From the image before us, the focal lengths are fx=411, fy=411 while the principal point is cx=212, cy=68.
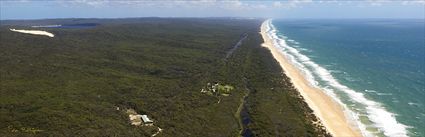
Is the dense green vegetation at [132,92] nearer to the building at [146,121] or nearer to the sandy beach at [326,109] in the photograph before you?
the building at [146,121]

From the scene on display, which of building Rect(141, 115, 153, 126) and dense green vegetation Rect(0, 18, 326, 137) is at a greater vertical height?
dense green vegetation Rect(0, 18, 326, 137)

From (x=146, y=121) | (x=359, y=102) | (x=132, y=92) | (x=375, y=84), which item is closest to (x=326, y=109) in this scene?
(x=359, y=102)

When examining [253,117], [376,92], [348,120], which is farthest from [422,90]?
[253,117]

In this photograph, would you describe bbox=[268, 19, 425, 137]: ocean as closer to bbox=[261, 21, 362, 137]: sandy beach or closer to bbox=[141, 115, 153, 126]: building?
bbox=[261, 21, 362, 137]: sandy beach

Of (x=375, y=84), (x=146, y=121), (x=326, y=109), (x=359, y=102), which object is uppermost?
(x=375, y=84)

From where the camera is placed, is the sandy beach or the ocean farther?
the ocean

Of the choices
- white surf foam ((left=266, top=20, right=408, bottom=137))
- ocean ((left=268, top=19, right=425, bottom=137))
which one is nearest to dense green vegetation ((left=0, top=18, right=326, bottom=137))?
white surf foam ((left=266, top=20, right=408, bottom=137))

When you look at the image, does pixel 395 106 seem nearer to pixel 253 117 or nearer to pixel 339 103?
pixel 339 103

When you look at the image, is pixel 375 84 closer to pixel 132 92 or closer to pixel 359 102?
pixel 359 102

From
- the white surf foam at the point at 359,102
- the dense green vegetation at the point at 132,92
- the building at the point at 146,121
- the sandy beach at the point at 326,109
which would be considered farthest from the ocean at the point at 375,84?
the building at the point at 146,121
